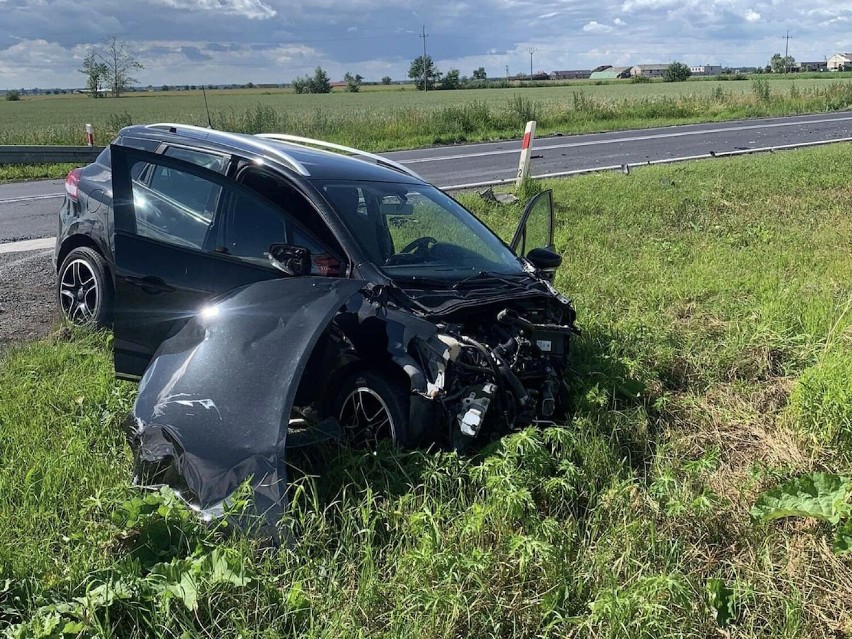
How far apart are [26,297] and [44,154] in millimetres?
11086

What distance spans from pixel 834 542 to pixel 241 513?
2.45 metres

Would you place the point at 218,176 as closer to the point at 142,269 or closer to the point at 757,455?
the point at 142,269

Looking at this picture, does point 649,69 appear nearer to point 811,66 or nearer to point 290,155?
point 811,66

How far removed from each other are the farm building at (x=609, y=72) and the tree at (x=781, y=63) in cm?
2977

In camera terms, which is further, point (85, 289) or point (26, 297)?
point (26, 297)

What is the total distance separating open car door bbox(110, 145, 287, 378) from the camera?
384 cm

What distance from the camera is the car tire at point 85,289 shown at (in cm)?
482

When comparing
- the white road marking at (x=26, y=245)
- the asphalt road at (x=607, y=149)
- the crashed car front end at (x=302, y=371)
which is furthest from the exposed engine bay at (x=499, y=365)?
the asphalt road at (x=607, y=149)

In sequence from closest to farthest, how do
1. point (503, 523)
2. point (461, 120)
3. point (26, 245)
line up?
1. point (503, 523)
2. point (26, 245)
3. point (461, 120)

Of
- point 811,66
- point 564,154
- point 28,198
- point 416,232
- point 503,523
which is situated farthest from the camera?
point 811,66

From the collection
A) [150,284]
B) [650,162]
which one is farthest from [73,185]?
[650,162]

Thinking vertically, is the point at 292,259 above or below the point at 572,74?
below

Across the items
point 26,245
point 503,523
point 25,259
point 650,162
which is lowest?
point 503,523

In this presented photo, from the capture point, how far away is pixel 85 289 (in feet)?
16.3
